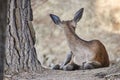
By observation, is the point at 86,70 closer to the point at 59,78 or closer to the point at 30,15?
the point at 59,78

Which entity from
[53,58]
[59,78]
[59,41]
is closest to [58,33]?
[59,41]

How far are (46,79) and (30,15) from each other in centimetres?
41

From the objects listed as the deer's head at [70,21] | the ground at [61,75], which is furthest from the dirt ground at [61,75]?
the deer's head at [70,21]

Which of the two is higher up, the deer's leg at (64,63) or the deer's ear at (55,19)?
the deer's ear at (55,19)

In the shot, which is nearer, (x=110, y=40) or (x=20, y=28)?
(x=110, y=40)

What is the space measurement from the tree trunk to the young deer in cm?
16

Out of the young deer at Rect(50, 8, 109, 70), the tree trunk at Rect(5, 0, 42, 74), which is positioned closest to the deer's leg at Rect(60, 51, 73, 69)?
the young deer at Rect(50, 8, 109, 70)

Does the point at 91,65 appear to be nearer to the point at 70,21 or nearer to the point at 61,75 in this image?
the point at 61,75

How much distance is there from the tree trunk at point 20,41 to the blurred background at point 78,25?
1.7 inches

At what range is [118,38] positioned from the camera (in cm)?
165

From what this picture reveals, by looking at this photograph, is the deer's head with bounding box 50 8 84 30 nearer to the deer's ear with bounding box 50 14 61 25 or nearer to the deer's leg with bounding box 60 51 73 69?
the deer's ear with bounding box 50 14 61 25

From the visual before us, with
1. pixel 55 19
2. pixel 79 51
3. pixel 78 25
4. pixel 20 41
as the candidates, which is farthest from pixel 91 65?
pixel 20 41

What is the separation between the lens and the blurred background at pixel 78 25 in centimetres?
167

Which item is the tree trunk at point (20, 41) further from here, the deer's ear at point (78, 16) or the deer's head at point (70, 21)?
the deer's ear at point (78, 16)
